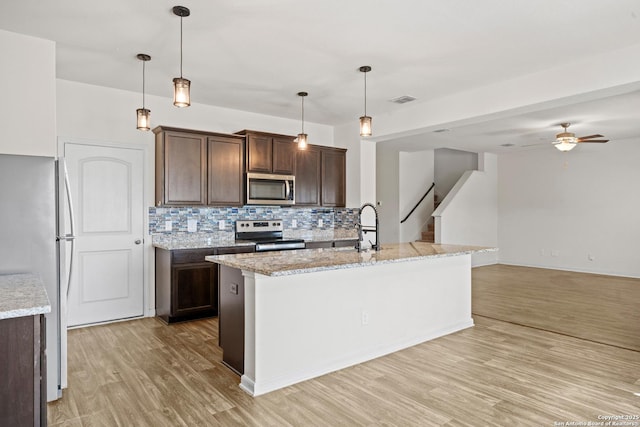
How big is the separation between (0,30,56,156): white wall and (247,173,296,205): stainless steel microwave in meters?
2.52

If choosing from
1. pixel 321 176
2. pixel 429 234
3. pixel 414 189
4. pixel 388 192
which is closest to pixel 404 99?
pixel 321 176

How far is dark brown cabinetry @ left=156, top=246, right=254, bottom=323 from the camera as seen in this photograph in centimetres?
455

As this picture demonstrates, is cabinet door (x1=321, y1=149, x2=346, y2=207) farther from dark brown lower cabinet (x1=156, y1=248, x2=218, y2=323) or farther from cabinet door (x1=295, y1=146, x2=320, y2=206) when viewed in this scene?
dark brown lower cabinet (x1=156, y1=248, x2=218, y2=323)

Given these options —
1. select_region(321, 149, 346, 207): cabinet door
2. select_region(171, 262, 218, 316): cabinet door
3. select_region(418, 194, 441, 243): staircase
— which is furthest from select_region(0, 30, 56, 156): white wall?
select_region(418, 194, 441, 243): staircase

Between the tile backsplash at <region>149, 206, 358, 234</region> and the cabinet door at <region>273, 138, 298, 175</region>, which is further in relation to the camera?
the cabinet door at <region>273, 138, 298, 175</region>

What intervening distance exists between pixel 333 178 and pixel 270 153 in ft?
3.79

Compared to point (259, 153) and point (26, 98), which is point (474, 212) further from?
point (26, 98)

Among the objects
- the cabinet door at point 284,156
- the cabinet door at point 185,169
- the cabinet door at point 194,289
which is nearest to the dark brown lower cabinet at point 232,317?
Answer: the cabinet door at point 194,289

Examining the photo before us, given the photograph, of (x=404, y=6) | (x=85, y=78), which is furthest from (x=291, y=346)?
(x=85, y=78)

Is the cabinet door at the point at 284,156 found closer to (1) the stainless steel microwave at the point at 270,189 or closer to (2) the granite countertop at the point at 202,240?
(1) the stainless steel microwave at the point at 270,189

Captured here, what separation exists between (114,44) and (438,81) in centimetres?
311

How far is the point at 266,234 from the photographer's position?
577 centimetres

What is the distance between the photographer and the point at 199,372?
3.22 meters

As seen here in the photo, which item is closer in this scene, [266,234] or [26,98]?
[26,98]
